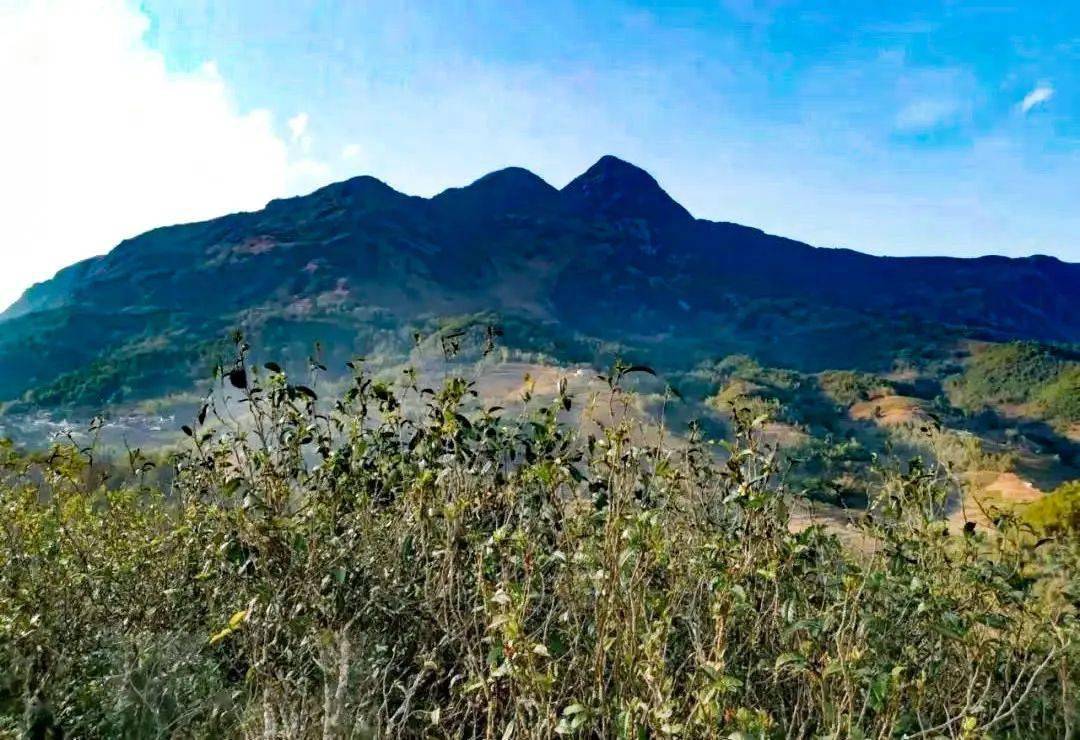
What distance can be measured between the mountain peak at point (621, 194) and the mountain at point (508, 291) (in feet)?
1.65

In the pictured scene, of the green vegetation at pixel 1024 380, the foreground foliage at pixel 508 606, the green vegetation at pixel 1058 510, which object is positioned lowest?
the green vegetation at pixel 1024 380

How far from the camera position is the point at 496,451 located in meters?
3.90

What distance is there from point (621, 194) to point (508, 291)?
57174 millimetres

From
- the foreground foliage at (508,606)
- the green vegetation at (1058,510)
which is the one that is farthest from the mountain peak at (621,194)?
the foreground foliage at (508,606)

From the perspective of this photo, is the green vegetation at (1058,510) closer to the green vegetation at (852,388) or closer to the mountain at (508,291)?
the green vegetation at (852,388)

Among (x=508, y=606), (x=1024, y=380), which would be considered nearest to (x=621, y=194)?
(x=1024, y=380)

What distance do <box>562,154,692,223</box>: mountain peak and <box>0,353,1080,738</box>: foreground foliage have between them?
15120 cm

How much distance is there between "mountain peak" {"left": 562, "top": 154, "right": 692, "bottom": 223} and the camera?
505 feet

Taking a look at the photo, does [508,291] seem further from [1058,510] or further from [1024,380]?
[1058,510]

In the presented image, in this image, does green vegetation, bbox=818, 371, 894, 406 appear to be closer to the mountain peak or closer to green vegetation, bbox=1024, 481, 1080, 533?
green vegetation, bbox=1024, 481, 1080, 533

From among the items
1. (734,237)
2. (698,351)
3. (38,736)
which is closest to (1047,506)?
(38,736)

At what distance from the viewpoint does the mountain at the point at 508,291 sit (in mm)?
68812

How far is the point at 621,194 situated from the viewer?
159m

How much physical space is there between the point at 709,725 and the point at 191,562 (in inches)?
123
